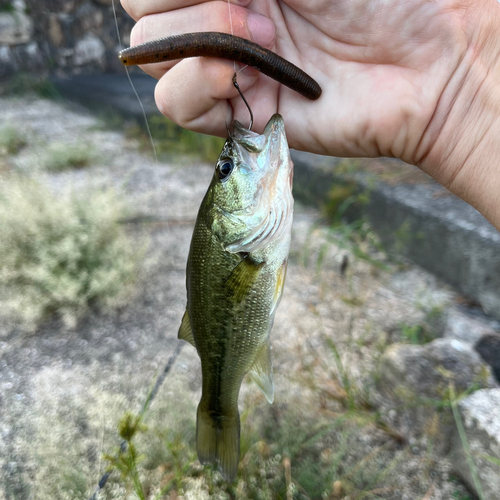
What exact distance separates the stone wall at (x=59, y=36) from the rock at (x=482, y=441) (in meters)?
7.91

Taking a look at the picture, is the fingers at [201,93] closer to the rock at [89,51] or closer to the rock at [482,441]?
the rock at [482,441]

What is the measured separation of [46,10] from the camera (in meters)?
7.23

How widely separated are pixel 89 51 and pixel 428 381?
8.45 metres

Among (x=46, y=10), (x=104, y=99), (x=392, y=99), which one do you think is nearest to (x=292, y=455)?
(x=392, y=99)

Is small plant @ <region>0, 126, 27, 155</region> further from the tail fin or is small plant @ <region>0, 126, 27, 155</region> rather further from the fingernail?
the tail fin

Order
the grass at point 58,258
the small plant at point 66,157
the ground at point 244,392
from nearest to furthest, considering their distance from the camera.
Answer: the ground at point 244,392 → the grass at point 58,258 → the small plant at point 66,157

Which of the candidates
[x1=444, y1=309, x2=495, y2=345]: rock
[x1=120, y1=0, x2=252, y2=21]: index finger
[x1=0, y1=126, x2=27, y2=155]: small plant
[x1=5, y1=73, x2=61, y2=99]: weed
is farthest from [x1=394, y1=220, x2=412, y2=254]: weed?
[x1=5, y1=73, x2=61, y2=99]: weed

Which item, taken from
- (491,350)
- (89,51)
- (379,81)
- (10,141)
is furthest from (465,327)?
(89,51)

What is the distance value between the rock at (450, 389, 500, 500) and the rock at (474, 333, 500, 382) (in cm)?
45

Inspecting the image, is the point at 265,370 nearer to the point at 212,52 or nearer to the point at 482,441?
the point at 212,52

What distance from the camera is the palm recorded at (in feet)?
4.59

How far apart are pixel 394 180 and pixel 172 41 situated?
295 cm

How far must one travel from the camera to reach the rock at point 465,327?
2496mm

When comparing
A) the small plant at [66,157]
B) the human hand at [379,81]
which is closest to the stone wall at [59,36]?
the small plant at [66,157]
